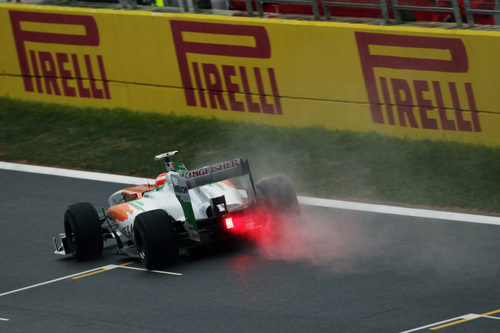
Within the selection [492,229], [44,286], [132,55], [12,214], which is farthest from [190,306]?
[132,55]

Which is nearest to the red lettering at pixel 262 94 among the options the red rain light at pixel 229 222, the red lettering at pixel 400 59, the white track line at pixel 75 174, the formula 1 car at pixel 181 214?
the red lettering at pixel 400 59

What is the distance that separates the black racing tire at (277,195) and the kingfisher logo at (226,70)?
16.7 feet

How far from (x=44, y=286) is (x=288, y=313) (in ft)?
11.4

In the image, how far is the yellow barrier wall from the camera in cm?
1486

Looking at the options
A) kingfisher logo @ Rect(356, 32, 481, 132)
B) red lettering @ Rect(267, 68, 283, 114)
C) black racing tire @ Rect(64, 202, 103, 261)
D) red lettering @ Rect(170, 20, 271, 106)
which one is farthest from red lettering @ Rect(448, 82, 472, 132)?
black racing tire @ Rect(64, 202, 103, 261)

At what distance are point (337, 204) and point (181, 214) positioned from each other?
300 centimetres

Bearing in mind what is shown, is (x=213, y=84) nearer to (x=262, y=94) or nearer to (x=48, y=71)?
(x=262, y=94)

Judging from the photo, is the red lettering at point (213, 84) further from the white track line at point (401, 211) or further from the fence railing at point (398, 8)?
the white track line at point (401, 211)

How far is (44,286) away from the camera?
11.9m

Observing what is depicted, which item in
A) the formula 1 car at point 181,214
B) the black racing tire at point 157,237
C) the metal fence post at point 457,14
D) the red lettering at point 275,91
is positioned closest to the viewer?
the black racing tire at point 157,237

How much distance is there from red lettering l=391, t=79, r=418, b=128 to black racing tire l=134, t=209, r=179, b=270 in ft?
17.3

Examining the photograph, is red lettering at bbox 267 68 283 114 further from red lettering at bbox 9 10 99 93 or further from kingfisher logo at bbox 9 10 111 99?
red lettering at bbox 9 10 99 93

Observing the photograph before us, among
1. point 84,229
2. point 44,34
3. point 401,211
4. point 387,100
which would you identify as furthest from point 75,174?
point 401,211

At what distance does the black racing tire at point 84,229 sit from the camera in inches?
486
